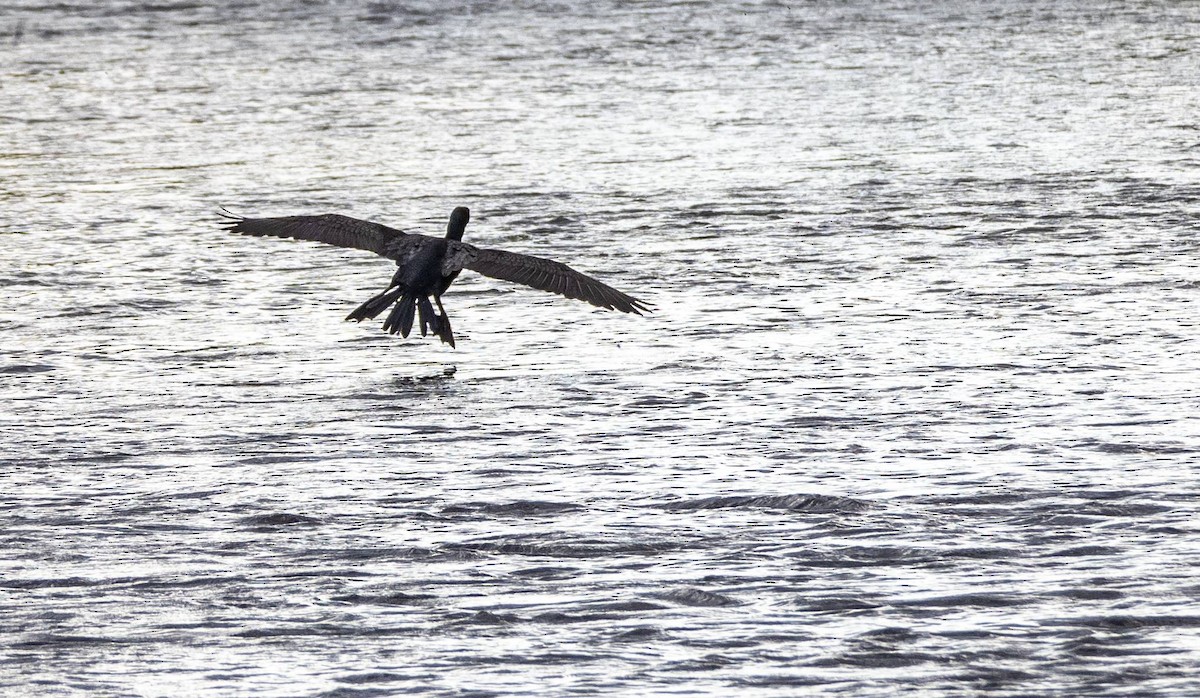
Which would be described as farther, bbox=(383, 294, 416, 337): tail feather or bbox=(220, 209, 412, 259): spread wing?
bbox=(220, 209, 412, 259): spread wing

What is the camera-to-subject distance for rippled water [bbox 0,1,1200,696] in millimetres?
7387

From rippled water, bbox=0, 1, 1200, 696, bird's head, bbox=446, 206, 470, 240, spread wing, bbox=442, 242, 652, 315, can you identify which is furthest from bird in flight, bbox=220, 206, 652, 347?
bird's head, bbox=446, 206, 470, 240

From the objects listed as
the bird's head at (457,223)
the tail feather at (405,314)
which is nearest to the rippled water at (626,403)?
the tail feather at (405,314)

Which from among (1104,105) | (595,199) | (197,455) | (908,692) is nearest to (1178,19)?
(1104,105)

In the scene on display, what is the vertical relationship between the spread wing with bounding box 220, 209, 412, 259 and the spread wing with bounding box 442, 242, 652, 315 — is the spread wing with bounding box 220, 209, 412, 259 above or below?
above

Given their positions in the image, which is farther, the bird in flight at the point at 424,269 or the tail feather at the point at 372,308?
the tail feather at the point at 372,308

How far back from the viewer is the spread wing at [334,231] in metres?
12.8

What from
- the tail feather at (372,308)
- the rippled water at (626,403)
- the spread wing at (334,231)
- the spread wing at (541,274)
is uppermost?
the spread wing at (334,231)

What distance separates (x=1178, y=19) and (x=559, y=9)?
9374mm

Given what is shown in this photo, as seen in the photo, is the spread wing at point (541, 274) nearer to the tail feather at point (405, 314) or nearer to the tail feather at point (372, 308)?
the tail feather at point (405, 314)

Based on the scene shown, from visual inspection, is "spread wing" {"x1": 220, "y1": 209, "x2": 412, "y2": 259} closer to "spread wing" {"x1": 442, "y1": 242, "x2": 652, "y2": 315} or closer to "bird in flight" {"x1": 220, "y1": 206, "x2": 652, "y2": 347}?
"bird in flight" {"x1": 220, "y1": 206, "x2": 652, "y2": 347}

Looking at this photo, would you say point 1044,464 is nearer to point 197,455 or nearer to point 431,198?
point 197,455

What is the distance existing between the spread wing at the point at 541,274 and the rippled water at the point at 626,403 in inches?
15.7

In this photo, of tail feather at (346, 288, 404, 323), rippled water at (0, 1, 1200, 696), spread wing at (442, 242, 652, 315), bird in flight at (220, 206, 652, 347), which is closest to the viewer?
rippled water at (0, 1, 1200, 696)
